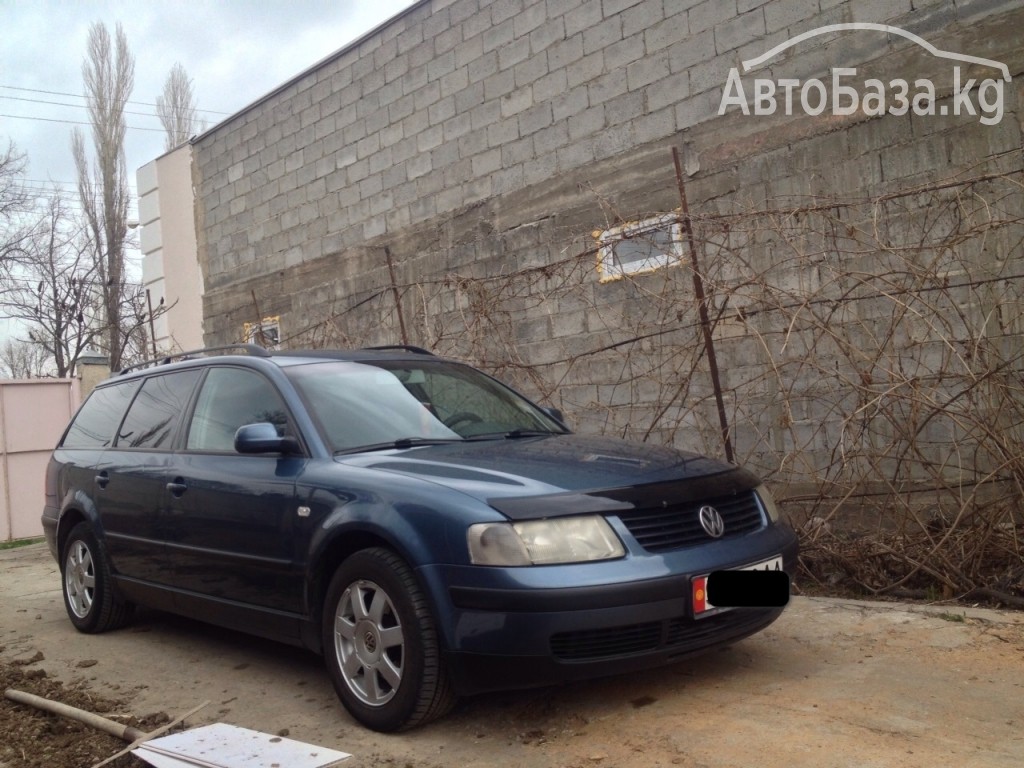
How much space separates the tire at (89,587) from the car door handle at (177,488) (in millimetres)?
1024

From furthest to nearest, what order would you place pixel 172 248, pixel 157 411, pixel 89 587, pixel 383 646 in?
pixel 172 248 < pixel 89 587 < pixel 157 411 < pixel 383 646

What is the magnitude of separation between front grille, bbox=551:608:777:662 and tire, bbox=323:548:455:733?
0.46 metres

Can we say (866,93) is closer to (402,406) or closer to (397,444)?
(402,406)

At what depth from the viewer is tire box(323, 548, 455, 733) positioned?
3.60 m

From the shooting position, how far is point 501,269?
368 inches

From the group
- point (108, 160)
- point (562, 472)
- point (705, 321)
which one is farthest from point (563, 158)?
point (108, 160)

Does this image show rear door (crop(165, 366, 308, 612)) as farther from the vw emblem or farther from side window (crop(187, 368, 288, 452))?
the vw emblem

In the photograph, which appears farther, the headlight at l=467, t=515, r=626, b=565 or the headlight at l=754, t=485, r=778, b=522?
the headlight at l=754, t=485, r=778, b=522

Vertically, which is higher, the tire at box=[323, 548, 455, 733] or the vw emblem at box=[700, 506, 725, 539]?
the vw emblem at box=[700, 506, 725, 539]

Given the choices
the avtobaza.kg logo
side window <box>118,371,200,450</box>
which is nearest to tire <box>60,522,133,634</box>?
side window <box>118,371,200,450</box>

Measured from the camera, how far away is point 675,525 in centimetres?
377

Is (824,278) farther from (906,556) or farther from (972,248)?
(906,556)

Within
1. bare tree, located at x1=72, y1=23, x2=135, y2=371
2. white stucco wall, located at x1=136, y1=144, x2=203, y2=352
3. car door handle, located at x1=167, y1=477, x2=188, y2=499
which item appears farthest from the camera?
bare tree, located at x1=72, y1=23, x2=135, y2=371

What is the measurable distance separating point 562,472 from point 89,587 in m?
3.46
